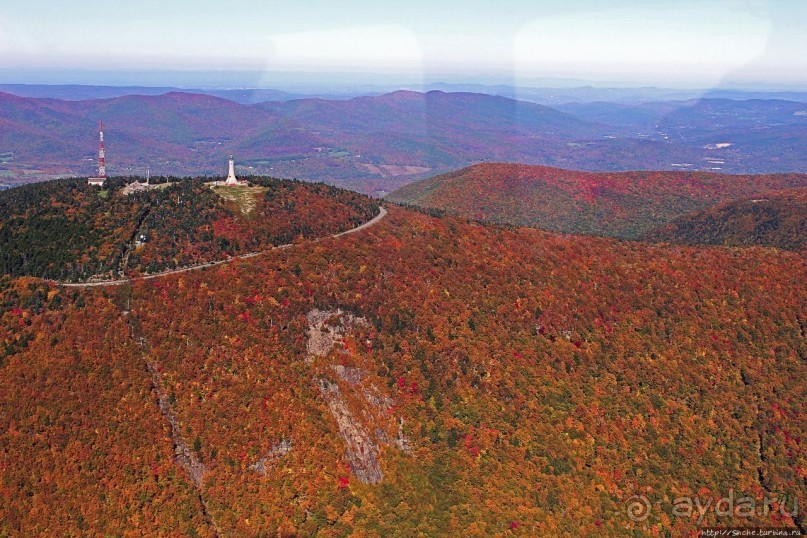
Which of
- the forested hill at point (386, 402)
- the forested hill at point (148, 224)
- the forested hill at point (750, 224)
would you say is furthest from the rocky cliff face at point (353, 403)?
the forested hill at point (750, 224)

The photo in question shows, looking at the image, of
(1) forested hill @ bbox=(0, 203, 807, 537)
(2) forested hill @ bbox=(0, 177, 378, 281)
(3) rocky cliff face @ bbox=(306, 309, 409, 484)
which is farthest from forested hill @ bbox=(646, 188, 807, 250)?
(3) rocky cliff face @ bbox=(306, 309, 409, 484)

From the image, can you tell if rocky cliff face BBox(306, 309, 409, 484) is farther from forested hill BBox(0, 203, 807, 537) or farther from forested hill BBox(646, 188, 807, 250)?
forested hill BBox(646, 188, 807, 250)

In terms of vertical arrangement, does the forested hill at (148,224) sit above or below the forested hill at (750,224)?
above

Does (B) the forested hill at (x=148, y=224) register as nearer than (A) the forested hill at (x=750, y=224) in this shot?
Yes

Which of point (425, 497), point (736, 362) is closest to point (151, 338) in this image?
point (425, 497)

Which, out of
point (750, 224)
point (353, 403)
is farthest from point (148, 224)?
point (750, 224)

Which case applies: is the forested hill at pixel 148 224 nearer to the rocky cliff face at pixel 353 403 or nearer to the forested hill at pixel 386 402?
the forested hill at pixel 386 402

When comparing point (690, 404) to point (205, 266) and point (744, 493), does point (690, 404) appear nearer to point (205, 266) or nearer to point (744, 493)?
point (744, 493)
